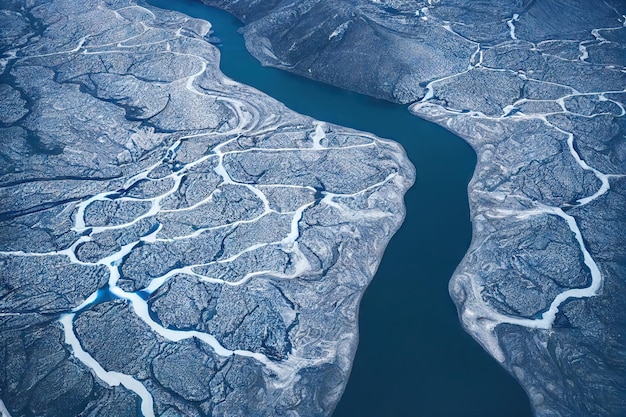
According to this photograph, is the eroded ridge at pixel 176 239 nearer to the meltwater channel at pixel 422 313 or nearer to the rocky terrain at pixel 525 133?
the meltwater channel at pixel 422 313

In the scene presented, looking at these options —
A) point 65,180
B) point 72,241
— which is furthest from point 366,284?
point 65,180

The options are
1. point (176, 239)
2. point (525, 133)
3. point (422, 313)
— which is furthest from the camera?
point (525, 133)

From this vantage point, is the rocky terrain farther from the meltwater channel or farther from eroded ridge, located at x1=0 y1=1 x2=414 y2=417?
eroded ridge, located at x1=0 y1=1 x2=414 y2=417

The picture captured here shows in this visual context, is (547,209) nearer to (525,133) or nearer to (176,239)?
(525,133)

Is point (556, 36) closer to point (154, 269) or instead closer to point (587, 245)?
point (587, 245)

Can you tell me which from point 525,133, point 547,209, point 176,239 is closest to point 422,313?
point 547,209

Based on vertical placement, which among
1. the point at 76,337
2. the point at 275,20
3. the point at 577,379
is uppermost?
the point at 275,20
